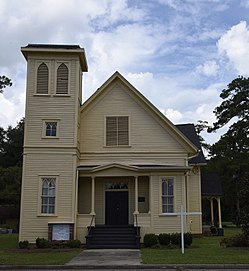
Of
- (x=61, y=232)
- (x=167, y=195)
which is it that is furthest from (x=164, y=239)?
(x=61, y=232)

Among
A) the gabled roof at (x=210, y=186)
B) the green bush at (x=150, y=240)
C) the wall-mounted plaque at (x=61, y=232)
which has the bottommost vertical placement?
the green bush at (x=150, y=240)

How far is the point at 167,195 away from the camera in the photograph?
22.1 m

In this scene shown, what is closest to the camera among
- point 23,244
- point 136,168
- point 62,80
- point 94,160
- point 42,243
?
point 42,243

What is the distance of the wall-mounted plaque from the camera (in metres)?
20.7

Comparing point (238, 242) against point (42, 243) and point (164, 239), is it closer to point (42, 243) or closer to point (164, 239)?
point (164, 239)

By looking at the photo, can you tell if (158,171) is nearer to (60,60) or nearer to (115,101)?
(115,101)

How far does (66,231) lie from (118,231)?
2.47 m

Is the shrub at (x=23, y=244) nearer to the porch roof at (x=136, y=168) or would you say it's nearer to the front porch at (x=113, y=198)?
the front porch at (x=113, y=198)

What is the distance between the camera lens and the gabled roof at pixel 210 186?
94.9 feet

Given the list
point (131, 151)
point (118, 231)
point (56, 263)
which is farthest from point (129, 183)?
point (56, 263)

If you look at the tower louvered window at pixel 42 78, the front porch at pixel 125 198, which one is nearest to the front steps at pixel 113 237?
the front porch at pixel 125 198

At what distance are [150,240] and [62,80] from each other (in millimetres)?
9038

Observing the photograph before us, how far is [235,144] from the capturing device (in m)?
50.2

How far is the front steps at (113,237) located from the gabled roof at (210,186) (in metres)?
8.96
